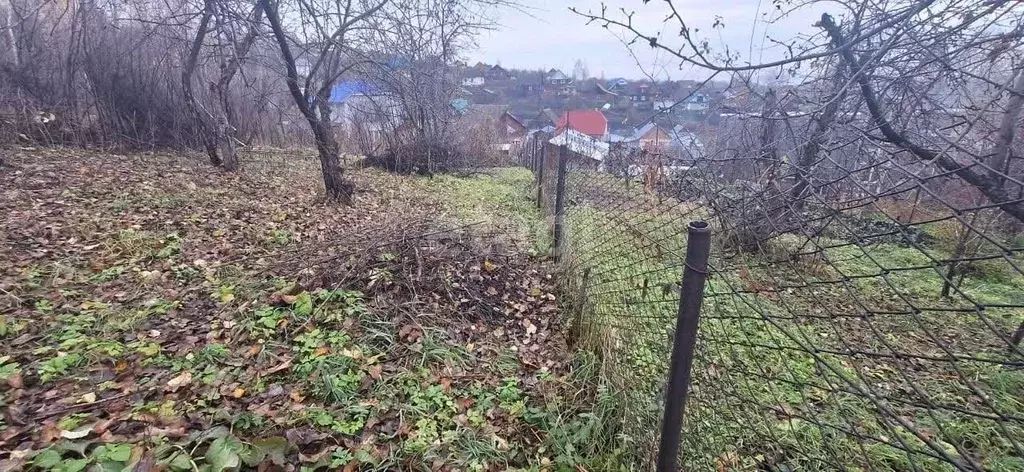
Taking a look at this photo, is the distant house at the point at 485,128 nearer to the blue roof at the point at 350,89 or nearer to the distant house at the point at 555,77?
the distant house at the point at 555,77

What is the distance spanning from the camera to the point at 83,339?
2.80 m

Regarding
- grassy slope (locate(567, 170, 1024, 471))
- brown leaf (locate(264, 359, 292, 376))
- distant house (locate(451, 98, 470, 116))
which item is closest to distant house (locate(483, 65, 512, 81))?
distant house (locate(451, 98, 470, 116))

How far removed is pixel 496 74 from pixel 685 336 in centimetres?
2443

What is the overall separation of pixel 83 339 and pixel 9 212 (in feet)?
9.65

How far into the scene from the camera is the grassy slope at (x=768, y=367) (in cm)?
158

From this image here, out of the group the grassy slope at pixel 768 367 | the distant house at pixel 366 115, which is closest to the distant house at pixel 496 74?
A: the distant house at pixel 366 115

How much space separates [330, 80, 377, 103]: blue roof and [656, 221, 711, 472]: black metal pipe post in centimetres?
759

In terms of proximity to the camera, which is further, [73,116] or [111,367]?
[73,116]

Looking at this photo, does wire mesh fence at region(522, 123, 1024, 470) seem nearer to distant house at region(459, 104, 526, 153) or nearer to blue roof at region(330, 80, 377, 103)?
blue roof at region(330, 80, 377, 103)

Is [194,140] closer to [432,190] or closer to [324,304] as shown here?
[432,190]

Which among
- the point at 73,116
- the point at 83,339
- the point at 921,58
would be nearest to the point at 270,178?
the point at 73,116

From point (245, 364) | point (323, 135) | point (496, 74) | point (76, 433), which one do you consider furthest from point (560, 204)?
point (496, 74)

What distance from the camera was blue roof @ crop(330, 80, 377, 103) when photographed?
8.38m

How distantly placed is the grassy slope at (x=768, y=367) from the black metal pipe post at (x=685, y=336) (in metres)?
0.13
